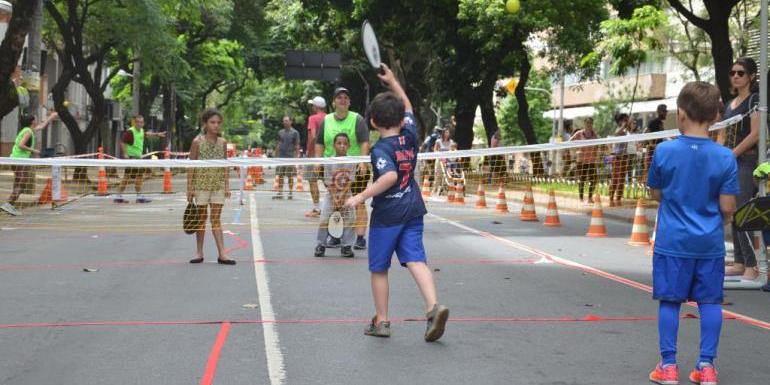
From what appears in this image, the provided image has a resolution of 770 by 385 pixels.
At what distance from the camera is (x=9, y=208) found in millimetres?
19062

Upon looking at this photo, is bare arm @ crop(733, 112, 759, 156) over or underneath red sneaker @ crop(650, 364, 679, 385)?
over

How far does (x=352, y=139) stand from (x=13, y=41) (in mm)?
8598

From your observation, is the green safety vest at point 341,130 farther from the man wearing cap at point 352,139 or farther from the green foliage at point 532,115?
the green foliage at point 532,115

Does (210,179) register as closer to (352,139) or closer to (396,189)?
(352,139)

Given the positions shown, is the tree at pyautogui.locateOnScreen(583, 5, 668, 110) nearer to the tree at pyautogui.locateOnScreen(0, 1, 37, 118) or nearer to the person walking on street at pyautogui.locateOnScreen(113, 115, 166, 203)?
the person walking on street at pyautogui.locateOnScreen(113, 115, 166, 203)

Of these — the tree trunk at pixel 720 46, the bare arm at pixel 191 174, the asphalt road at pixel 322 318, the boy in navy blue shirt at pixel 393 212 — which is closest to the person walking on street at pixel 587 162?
the tree trunk at pixel 720 46

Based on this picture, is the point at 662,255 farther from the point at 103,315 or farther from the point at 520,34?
the point at 520,34

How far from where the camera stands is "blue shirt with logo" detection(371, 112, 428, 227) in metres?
7.31

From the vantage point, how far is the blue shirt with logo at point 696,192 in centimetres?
604

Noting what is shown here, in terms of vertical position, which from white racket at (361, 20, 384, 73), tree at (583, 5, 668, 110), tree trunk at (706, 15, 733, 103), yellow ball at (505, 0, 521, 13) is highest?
yellow ball at (505, 0, 521, 13)

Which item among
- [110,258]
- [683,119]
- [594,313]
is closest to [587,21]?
[110,258]

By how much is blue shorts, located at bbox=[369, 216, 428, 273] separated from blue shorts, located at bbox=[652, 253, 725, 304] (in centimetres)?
181

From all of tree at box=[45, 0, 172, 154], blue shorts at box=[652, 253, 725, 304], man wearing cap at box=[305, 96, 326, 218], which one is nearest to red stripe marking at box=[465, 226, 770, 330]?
blue shorts at box=[652, 253, 725, 304]

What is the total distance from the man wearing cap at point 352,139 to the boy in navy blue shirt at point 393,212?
18.6 feet
